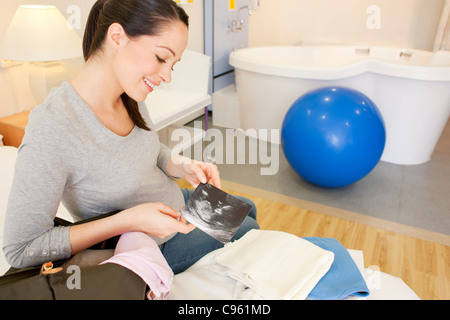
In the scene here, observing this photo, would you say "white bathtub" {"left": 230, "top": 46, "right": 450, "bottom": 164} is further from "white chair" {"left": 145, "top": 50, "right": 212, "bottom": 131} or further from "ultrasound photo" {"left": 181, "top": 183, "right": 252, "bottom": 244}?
"ultrasound photo" {"left": 181, "top": 183, "right": 252, "bottom": 244}

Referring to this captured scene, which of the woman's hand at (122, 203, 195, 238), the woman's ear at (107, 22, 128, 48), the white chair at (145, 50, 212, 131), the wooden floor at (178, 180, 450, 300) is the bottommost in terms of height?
the wooden floor at (178, 180, 450, 300)

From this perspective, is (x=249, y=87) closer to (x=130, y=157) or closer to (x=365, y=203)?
(x=365, y=203)

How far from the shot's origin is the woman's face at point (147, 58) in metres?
0.88

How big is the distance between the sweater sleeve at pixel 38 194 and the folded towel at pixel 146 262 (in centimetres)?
16

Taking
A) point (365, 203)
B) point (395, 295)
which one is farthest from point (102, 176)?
point (365, 203)

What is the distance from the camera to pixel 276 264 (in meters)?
0.92

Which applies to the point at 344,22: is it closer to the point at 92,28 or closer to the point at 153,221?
the point at 92,28

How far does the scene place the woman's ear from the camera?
868 millimetres

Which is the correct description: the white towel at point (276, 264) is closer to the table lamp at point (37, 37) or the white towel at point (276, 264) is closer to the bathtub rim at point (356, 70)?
the table lamp at point (37, 37)

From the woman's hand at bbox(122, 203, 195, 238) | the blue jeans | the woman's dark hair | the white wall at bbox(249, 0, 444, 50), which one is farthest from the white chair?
the white wall at bbox(249, 0, 444, 50)

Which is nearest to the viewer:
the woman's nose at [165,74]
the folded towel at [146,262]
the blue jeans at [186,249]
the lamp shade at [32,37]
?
the folded towel at [146,262]

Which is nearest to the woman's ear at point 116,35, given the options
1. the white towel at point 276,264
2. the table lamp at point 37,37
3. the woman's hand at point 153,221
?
the woman's hand at point 153,221

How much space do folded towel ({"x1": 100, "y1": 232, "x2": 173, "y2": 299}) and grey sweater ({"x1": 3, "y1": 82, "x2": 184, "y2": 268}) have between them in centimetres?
16

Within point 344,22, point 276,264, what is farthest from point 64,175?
point 344,22
